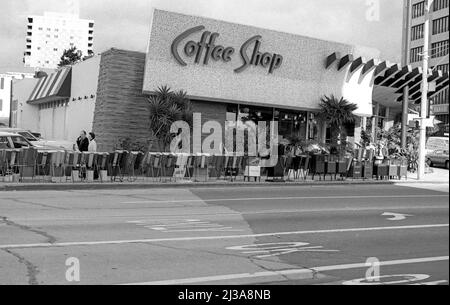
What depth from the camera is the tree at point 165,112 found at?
72.9 feet

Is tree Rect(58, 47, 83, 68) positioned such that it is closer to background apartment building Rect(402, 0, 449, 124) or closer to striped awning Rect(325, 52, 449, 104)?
background apartment building Rect(402, 0, 449, 124)

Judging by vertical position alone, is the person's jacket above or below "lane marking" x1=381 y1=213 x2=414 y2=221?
above

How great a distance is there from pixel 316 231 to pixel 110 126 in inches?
596

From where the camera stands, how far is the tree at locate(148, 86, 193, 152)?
22234 mm

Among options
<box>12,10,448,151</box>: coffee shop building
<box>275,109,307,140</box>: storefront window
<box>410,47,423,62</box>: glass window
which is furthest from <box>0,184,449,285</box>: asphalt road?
<box>275,109,307,140</box>: storefront window

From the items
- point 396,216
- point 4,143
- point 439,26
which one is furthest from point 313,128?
point 439,26

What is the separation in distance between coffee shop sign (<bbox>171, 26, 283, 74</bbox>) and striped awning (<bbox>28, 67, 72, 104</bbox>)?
8.84 m

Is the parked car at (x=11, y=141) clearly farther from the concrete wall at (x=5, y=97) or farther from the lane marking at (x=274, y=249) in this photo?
the concrete wall at (x=5, y=97)

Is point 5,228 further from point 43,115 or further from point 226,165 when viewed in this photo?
point 43,115

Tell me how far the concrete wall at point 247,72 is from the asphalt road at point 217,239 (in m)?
9.04

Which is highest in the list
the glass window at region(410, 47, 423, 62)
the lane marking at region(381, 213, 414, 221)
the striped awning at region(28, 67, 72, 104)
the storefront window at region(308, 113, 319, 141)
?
the striped awning at region(28, 67, 72, 104)

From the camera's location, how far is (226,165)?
21.3 meters

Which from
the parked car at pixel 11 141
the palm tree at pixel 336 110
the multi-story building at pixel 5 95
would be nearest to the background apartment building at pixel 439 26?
the parked car at pixel 11 141

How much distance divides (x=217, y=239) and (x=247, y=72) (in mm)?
17877
